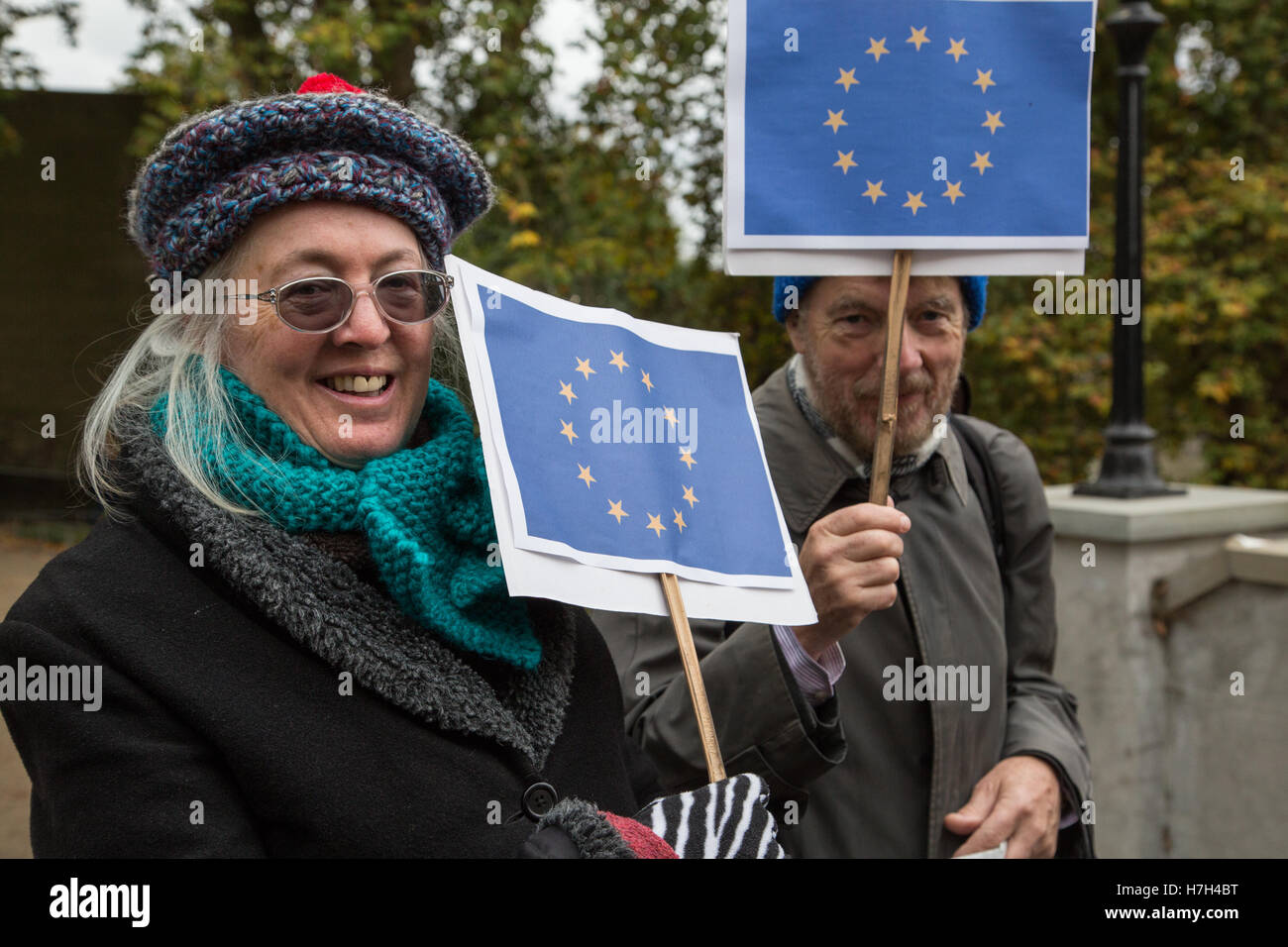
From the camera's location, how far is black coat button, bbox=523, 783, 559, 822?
1.58 m

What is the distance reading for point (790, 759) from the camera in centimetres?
203

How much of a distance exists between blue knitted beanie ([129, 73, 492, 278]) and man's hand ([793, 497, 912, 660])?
81 centimetres

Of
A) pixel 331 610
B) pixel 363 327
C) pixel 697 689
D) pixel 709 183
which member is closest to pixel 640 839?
pixel 697 689

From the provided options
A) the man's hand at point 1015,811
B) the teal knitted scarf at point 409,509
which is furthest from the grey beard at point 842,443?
the teal knitted scarf at point 409,509

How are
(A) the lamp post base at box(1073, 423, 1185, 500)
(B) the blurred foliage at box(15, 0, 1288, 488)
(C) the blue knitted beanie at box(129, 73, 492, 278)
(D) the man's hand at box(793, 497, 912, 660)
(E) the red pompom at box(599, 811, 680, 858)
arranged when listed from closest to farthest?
(E) the red pompom at box(599, 811, 680, 858), (C) the blue knitted beanie at box(129, 73, 492, 278), (D) the man's hand at box(793, 497, 912, 660), (A) the lamp post base at box(1073, 423, 1185, 500), (B) the blurred foliage at box(15, 0, 1288, 488)

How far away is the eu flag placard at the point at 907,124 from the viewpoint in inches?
78.7

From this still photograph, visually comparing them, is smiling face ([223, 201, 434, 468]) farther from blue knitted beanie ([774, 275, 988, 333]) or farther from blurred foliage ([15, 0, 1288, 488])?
blurred foliage ([15, 0, 1288, 488])

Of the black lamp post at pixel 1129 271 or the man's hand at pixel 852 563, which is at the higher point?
the black lamp post at pixel 1129 271

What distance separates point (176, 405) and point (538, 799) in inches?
29.6

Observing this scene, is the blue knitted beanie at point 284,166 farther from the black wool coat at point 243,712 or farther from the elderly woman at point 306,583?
the black wool coat at point 243,712

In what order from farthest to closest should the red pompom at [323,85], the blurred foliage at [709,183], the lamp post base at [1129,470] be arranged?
the blurred foliage at [709,183] < the lamp post base at [1129,470] < the red pompom at [323,85]

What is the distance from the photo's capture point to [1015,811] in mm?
2268

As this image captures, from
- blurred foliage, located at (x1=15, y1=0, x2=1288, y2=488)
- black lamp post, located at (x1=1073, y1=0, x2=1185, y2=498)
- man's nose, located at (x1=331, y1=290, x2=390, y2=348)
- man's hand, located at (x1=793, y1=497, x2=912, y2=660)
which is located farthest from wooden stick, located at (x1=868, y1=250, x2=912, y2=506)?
blurred foliage, located at (x1=15, y1=0, x2=1288, y2=488)

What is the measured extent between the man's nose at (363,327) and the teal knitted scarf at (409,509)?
15 cm
